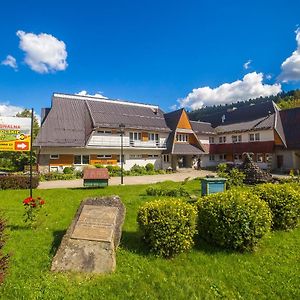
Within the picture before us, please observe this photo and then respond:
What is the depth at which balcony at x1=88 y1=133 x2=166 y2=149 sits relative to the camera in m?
33.2

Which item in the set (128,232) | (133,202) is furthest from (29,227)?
(133,202)

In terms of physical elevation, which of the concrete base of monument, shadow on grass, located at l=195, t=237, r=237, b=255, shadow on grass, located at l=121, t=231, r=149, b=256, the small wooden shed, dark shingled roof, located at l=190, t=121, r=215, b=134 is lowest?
shadow on grass, located at l=195, t=237, r=237, b=255

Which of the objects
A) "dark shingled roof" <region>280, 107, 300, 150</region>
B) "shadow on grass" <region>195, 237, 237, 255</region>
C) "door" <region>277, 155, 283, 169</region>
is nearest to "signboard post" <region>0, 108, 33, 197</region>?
"shadow on grass" <region>195, 237, 237, 255</region>

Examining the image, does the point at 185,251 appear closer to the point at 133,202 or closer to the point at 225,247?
the point at 225,247

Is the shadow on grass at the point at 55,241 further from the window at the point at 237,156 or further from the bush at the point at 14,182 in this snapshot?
the window at the point at 237,156

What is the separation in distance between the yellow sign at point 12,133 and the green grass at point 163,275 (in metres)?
14.8

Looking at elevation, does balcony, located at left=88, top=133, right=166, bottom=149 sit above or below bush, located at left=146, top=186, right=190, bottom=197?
above

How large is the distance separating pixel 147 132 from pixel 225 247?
102 feet

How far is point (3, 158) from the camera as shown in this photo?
43.9 m

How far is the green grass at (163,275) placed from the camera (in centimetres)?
521

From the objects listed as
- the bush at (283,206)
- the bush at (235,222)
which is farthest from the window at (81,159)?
the bush at (235,222)

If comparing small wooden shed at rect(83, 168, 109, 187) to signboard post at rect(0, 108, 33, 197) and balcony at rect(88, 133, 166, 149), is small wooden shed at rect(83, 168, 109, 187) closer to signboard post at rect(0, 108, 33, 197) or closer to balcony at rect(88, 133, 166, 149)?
signboard post at rect(0, 108, 33, 197)

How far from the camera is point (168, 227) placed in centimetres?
655

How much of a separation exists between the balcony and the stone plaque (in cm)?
2575
